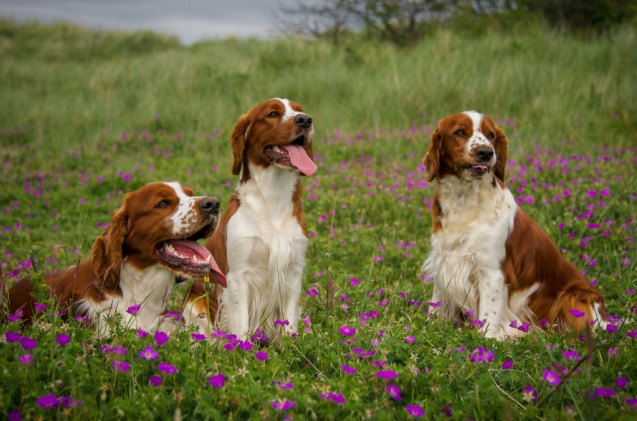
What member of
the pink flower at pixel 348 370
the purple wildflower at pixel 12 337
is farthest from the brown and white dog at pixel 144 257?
the pink flower at pixel 348 370

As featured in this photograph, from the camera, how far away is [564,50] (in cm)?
1165

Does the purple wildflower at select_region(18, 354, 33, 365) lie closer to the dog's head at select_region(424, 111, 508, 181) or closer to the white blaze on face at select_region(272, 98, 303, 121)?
the white blaze on face at select_region(272, 98, 303, 121)

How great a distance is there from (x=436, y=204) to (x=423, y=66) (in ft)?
26.3

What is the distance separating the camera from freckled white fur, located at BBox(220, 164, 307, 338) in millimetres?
3580

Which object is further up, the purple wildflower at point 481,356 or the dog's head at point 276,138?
the dog's head at point 276,138

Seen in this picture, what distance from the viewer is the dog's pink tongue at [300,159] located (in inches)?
143

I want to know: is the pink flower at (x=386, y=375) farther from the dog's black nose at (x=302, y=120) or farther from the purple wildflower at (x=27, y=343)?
the dog's black nose at (x=302, y=120)

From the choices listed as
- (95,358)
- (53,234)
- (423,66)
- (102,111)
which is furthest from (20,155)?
(95,358)

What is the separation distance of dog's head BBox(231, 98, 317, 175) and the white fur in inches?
41.1

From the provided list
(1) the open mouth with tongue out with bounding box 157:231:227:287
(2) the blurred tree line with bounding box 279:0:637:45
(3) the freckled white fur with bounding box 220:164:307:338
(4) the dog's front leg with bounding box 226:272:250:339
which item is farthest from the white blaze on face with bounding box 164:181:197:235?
(2) the blurred tree line with bounding box 279:0:637:45

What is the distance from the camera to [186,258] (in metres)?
3.37

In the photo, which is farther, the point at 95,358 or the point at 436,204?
the point at 436,204

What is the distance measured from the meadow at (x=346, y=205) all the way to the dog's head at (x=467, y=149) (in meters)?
0.97

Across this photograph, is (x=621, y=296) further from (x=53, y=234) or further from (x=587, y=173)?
(x=53, y=234)
